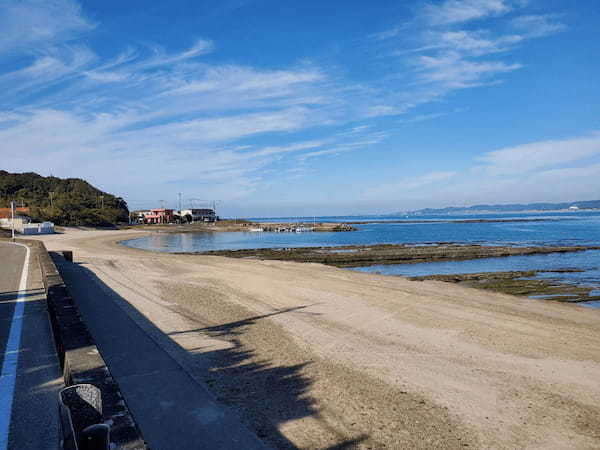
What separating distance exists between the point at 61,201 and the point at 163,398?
304 ft

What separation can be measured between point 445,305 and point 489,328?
8.98ft

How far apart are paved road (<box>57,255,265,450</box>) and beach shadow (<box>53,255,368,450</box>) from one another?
0.68 feet

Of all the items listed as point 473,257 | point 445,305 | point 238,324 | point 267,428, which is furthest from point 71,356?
point 473,257

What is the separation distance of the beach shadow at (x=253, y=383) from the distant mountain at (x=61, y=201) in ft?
262

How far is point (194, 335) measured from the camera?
29.1ft

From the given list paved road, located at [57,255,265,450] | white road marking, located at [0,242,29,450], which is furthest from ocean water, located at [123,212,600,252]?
paved road, located at [57,255,265,450]

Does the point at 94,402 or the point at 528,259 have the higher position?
the point at 94,402

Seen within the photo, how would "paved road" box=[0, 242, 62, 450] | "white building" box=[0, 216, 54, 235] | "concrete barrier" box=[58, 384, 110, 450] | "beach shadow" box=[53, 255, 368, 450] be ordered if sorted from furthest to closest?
"white building" box=[0, 216, 54, 235] < "beach shadow" box=[53, 255, 368, 450] < "paved road" box=[0, 242, 62, 450] < "concrete barrier" box=[58, 384, 110, 450]

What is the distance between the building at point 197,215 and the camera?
447 feet

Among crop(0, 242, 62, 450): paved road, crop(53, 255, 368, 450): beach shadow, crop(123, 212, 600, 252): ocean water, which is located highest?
crop(0, 242, 62, 450): paved road

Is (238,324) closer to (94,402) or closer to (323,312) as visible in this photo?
(323,312)

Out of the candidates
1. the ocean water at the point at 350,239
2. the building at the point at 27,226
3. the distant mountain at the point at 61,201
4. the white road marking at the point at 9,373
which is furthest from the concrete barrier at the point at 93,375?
the distant mountain at the point at 61,201

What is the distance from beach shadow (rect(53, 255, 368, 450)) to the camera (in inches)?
198

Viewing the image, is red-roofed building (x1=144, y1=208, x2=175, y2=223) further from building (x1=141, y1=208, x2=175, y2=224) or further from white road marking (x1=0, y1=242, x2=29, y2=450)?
white road marking (x1=0, y1=242, x2=29, y2=450)
